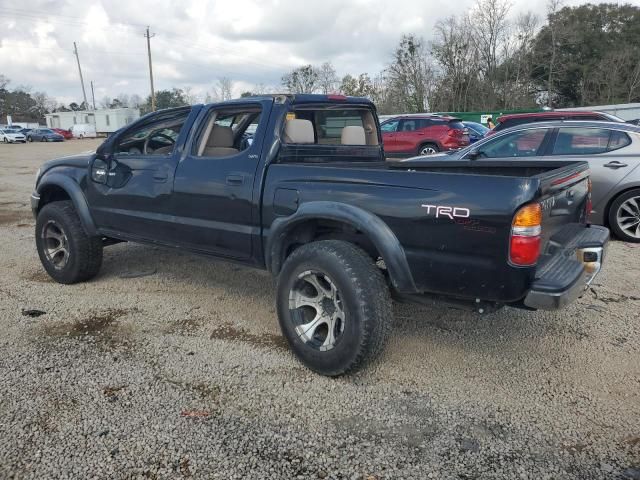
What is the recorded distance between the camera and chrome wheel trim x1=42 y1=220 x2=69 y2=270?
5.18m

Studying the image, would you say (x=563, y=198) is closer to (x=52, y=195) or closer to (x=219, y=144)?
(x=219, y=144)

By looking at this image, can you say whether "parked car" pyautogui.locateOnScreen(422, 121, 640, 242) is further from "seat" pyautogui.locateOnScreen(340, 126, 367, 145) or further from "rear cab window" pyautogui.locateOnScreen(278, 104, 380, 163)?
"seat" pyautogui.locateOnScreen(340, 126, 367, 145)

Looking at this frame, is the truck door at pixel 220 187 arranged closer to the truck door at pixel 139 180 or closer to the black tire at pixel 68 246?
the truck door at pixel 139 180

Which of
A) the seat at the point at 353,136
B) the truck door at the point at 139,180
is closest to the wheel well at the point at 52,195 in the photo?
the truck door at the point at 139,180

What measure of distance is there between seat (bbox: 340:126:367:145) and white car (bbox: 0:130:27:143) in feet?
156

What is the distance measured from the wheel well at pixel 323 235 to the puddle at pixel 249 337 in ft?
2.01

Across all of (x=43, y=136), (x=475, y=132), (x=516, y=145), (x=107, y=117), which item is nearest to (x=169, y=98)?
(x=107, y=117)

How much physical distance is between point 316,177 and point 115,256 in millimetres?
3878

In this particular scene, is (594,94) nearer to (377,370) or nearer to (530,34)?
(530,34)

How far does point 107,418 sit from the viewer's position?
2.90 meters

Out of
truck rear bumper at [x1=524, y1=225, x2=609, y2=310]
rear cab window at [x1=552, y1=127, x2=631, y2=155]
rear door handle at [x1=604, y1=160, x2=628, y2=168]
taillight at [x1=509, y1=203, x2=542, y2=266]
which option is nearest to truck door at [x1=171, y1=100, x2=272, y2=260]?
taillight at [x1=509, y1=203, x2=542, y2=266]

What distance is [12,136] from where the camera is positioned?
144ft

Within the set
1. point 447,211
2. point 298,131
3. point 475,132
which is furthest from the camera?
point 475,132

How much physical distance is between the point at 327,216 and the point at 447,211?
0.78 m
